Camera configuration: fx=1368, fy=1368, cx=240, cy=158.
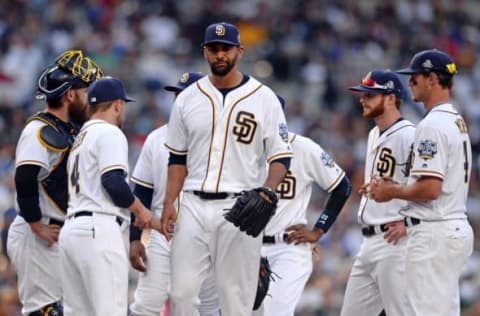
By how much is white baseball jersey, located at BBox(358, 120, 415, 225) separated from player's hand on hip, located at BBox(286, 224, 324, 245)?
43 cm

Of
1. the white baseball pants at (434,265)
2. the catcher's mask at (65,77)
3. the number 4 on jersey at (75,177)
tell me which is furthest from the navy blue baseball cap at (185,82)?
the white baseball pants at (434,265)

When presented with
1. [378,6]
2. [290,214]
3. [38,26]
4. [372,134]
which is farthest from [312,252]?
[378,6]

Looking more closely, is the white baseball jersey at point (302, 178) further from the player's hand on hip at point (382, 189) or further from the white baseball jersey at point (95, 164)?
the white baseball jersey at point (95, 164)

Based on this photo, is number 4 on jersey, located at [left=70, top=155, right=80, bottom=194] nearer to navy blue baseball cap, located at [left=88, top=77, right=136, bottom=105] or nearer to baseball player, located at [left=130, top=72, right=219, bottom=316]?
navy blue baseball cap, located at [left=88, top=77, right=136, bottom=105]

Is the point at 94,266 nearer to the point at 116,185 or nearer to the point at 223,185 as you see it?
the point at 116,185

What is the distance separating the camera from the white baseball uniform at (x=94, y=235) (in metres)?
9.32

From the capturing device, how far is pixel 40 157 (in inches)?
383

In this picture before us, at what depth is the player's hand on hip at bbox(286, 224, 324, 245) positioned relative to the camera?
35.2 ft

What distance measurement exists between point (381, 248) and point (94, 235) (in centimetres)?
227

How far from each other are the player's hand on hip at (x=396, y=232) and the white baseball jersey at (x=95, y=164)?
207cm

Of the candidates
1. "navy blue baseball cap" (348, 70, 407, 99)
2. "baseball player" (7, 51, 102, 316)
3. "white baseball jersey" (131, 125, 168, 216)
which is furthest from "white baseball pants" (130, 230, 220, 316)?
"navy blue baseball cap" (348, 70, 407, 99)

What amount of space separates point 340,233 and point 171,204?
849 centimetres

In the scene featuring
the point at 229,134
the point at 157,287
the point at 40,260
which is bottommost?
the point at 157,287

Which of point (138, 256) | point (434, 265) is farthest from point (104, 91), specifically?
point (434, 265)
